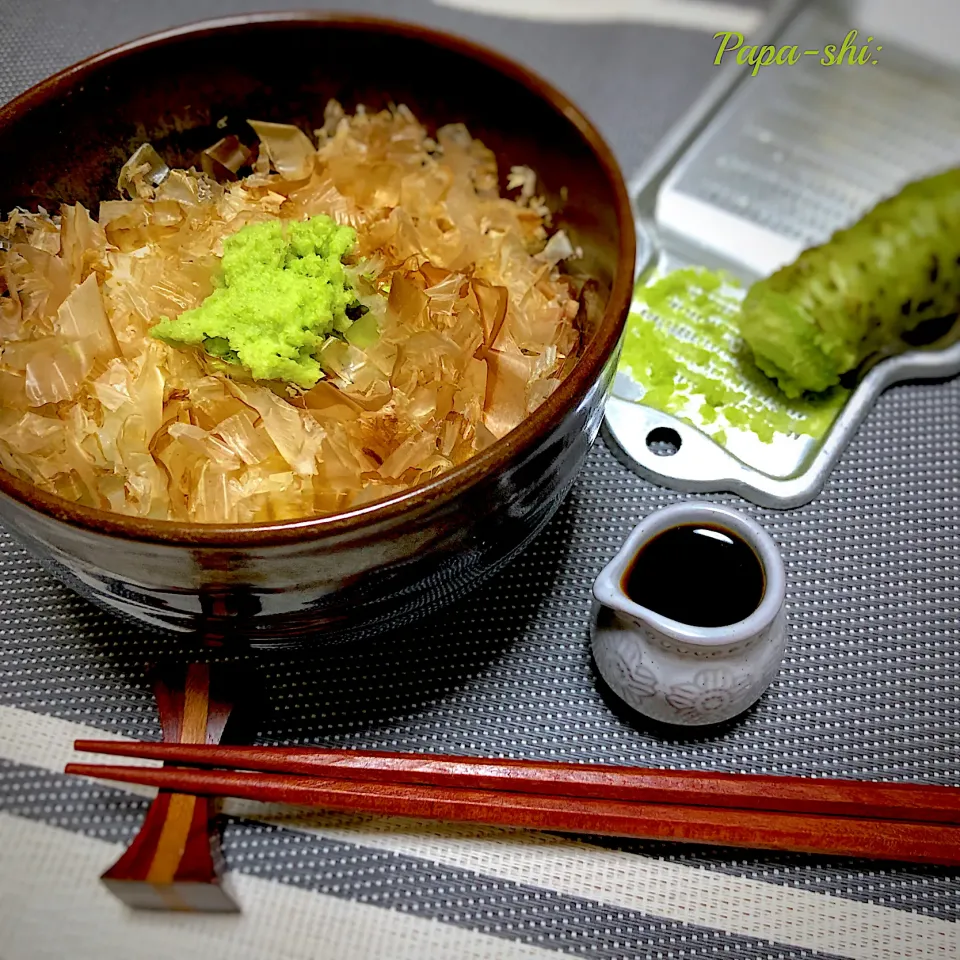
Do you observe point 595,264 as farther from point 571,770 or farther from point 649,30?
point 649,30

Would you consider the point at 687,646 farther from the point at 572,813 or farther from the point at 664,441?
the point at 664,441

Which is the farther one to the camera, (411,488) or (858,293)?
(858,293)

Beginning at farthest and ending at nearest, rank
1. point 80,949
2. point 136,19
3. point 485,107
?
1. point 136,19
2. point 485,107
3. point 80,949

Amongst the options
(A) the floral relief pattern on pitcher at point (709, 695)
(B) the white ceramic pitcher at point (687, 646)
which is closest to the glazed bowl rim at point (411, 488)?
(B) the white ceramic pitcher at point (687, 646)

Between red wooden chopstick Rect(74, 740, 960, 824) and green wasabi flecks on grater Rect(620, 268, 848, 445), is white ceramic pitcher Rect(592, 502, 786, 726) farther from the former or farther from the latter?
green wasabi flecks on grater Rect(620, 268, 848, 445)

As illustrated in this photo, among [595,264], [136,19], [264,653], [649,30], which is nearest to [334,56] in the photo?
[595,264]

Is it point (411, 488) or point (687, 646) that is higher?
point (411, 488)

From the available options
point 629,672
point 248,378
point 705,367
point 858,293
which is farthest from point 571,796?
point 858,293

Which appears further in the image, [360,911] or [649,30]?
[649,30]
